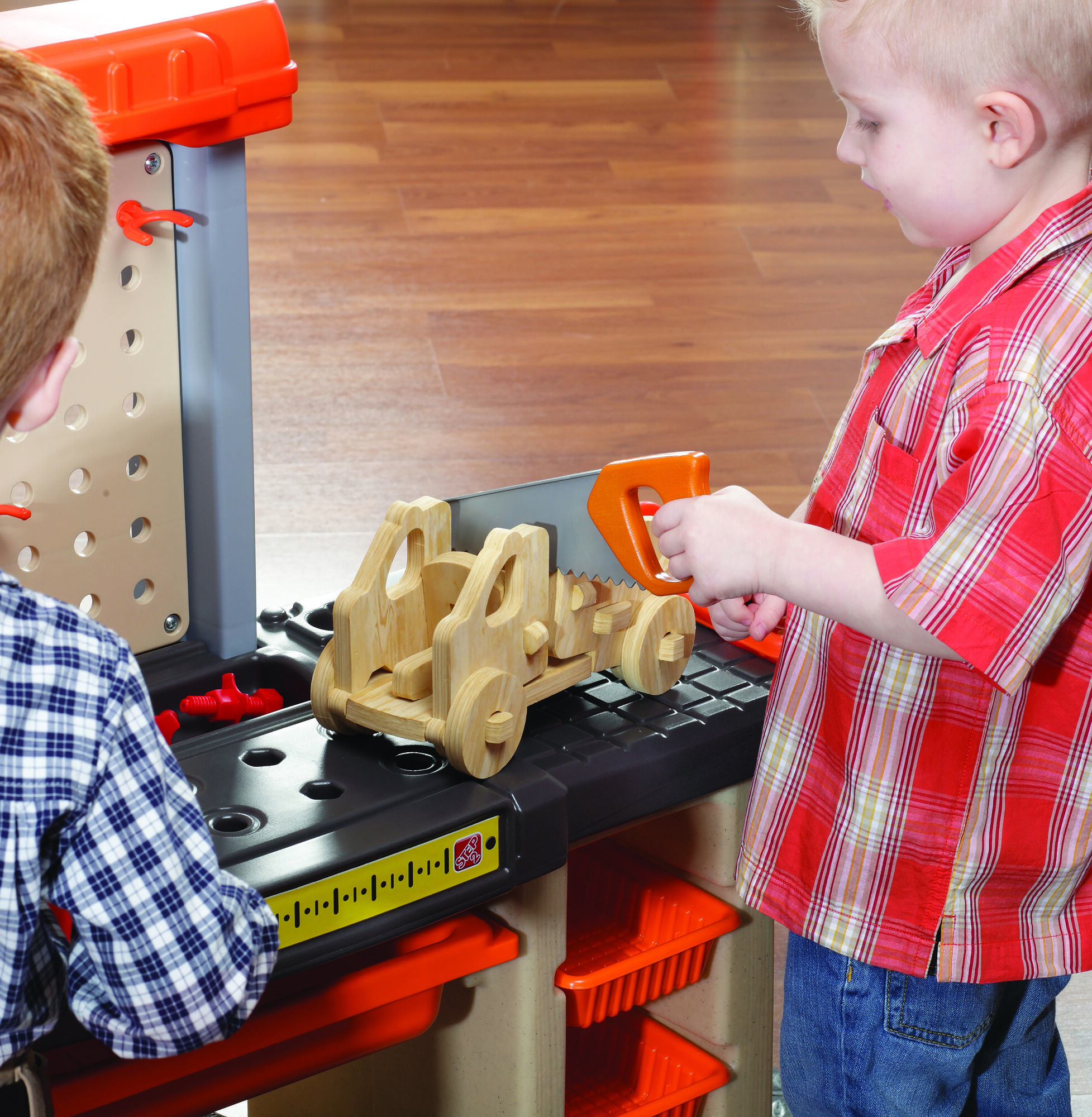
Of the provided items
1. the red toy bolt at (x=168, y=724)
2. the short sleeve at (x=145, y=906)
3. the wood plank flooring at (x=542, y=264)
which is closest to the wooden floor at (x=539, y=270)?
the wood plank flooring at (x=542, y=264)

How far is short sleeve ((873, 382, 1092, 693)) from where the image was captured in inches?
28.0

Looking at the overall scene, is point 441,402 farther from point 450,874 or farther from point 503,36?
point 503,36

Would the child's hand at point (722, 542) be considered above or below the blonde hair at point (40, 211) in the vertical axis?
below

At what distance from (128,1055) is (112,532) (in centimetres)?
43

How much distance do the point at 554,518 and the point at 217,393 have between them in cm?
24

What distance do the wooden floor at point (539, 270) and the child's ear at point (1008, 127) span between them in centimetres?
92

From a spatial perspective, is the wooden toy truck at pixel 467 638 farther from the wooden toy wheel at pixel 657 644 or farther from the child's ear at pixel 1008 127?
the child's ear at pixel 1008 127

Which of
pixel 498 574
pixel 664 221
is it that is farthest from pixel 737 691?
pixel 664 221

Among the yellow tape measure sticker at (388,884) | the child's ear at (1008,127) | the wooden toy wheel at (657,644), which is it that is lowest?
the yellow tape measure sticker at (388,884)

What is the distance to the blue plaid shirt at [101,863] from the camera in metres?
0.56

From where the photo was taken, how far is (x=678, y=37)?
14.5ft

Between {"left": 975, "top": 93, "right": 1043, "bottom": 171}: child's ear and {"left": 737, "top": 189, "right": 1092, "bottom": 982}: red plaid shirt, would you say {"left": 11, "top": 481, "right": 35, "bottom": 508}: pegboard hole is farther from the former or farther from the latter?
{"left": 975, "top": 93, "right": 1043, "bottom": 171}: child's ear

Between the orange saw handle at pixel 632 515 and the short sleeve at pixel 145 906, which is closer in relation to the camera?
the short sleeve at pixel 145 906

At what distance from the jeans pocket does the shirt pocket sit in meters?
0.26
